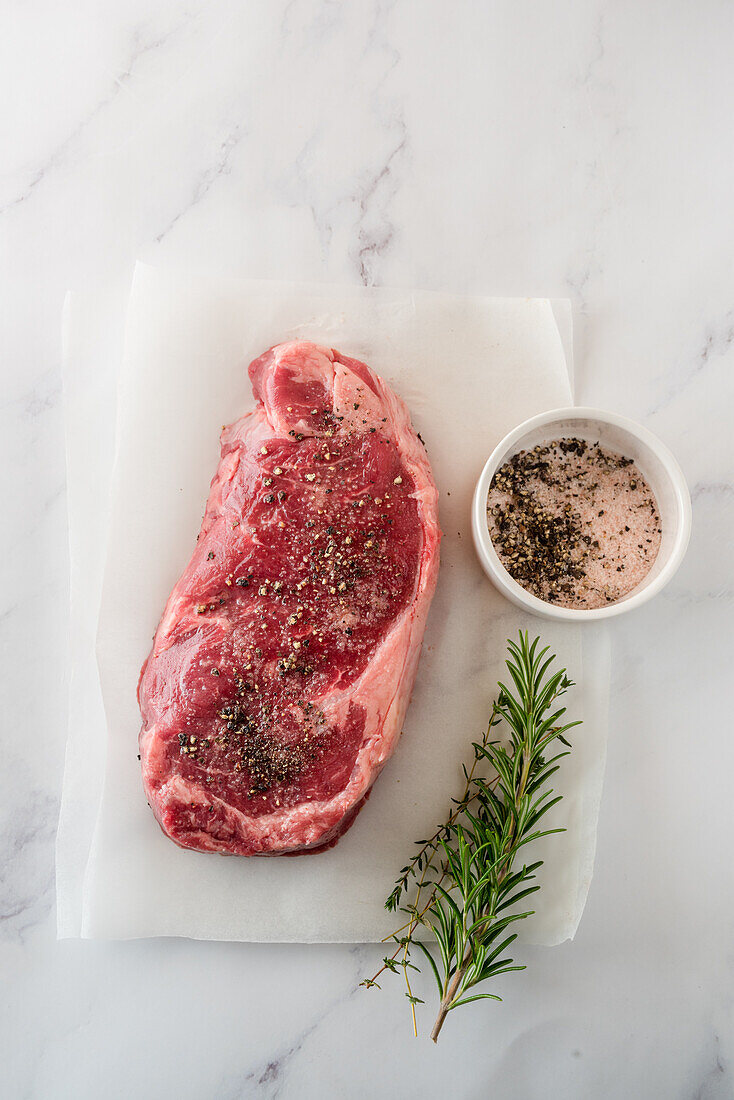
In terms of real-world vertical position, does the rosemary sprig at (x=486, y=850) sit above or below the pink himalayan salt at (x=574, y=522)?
below

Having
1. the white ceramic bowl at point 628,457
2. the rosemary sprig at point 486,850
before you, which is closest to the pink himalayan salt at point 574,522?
the white ceramic bowl at point 628,457

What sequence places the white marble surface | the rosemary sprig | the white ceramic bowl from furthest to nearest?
the white marble surface → the white ceramic bowl → the rosemary sprig

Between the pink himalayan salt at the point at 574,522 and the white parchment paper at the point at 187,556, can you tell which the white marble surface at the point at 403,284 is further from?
the pink himalayan salt at the point at 574,522

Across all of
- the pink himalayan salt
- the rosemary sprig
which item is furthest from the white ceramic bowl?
the rosemary sprig

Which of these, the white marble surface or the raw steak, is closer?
the raw steak

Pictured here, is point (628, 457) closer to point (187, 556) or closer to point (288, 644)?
point (288, 644)

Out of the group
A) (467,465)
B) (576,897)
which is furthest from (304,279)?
(576,897)

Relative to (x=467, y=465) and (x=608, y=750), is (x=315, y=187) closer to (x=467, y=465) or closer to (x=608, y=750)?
(x=467, y=465)

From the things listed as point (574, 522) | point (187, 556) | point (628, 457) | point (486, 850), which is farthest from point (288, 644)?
point (628, 457)

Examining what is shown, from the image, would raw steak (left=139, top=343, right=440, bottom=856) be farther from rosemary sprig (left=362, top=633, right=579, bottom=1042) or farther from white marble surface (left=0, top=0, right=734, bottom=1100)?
white marble surface (left=0, top=0, right=734, bottom=1100)
